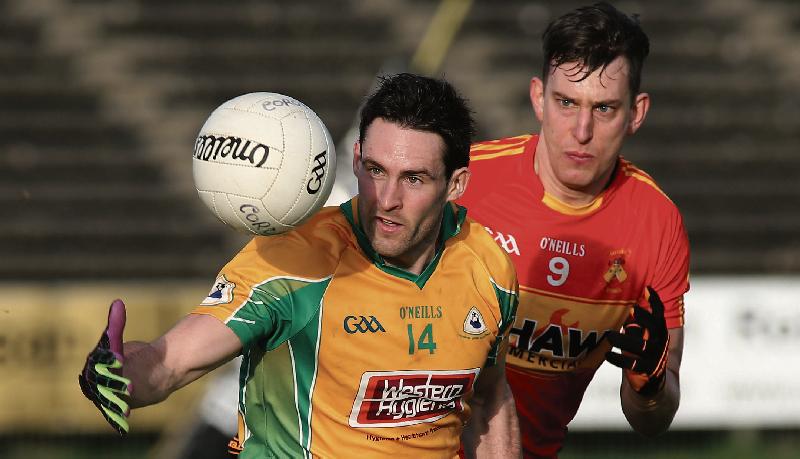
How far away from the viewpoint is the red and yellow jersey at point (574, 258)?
5223 mm

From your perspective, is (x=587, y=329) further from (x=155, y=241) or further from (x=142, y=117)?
(x=142, y=117)

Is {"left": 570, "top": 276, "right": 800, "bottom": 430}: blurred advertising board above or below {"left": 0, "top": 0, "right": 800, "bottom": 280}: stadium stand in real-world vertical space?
below

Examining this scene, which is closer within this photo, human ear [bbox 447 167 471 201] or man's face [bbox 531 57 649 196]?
human ear [bbox 447 167 471 201]

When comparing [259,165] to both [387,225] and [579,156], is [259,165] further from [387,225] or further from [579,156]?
[579,156]

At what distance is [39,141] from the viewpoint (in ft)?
39.0

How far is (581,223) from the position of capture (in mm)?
5289

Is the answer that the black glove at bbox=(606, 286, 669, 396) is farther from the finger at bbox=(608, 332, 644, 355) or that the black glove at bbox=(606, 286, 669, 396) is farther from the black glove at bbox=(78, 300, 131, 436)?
the black glove at bbox=(78, 300, 131, 436)

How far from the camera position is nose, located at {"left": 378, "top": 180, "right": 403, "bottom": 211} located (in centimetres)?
382

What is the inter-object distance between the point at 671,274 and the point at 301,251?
2.03 metres

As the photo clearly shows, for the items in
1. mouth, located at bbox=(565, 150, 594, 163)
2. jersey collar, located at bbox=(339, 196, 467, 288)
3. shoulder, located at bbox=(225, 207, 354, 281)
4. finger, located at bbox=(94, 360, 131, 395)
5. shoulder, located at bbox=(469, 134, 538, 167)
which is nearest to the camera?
finger, located at bbox=(94, 360, 131, 395)

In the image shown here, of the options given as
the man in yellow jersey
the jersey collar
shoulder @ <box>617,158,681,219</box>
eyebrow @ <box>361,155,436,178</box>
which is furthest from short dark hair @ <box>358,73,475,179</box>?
shoulder @ <box>617,158,681,219</box>

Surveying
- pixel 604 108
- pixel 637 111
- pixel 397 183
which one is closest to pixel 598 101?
pixel 604 108

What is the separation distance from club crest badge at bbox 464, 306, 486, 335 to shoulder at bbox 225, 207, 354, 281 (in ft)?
1.61

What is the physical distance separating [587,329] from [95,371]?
2.71 meters
